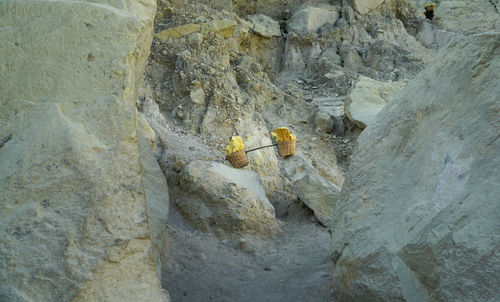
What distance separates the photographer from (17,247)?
1.65 meters

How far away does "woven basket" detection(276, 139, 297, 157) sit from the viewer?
16.5 ft

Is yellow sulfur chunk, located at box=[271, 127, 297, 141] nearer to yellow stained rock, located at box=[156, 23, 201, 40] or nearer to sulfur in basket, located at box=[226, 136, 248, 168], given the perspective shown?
sulfur in basket, located at box=[226, 136, 248, 168]

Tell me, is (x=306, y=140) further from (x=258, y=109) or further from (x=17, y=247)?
(x=17, y=247)

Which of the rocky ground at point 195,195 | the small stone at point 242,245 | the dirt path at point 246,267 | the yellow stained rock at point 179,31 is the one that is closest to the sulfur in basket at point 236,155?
the rocky ground at point 195,195

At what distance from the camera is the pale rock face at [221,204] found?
3787 mm

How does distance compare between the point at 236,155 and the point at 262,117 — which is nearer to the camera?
the point at 236,155

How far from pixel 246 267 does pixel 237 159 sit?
1.40 meters

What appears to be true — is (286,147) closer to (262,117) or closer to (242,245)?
(262,117)

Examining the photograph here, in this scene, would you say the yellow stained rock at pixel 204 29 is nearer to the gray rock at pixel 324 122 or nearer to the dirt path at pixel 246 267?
the gray rock at pixel 324 122

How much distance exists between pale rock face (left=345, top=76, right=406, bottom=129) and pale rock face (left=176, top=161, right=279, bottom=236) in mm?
2477

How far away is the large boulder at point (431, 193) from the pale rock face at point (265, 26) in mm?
5812

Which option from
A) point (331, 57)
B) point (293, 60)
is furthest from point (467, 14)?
point (293, 60)

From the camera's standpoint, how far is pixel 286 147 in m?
5.06

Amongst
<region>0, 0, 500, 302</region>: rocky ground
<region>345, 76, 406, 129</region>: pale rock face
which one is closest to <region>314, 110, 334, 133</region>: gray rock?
<region>345, 76, 406, 129</region>: pale rock face
